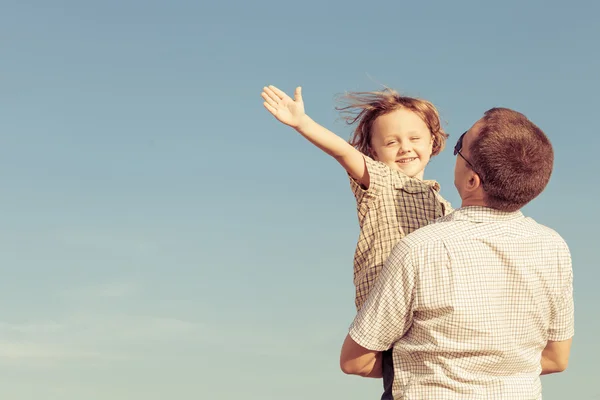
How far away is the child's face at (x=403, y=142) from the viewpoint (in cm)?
652

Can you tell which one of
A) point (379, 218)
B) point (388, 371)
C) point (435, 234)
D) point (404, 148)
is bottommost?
point (388, 371)

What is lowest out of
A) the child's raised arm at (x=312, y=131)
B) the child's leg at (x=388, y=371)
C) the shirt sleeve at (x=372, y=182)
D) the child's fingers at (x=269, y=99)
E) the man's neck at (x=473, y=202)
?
the child's leg at (x=388, y=371)

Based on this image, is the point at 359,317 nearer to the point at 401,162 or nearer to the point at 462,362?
the point at 462,362

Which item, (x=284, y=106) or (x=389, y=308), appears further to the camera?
(x=284, y=106)

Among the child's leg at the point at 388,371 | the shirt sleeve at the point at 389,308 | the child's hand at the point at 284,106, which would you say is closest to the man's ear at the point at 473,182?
the shirt sleeve at the point at 389,308

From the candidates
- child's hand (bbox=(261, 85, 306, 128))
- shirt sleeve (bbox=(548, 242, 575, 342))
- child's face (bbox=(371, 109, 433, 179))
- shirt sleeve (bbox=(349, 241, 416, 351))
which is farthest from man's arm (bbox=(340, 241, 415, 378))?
child's face (bbox=(371, 109, 433, 179))

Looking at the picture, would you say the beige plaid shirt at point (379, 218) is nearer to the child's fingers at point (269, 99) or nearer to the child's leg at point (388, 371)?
the child's leg at point (388, 371)

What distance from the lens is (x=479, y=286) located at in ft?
15.0

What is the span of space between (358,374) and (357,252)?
0.98 metres

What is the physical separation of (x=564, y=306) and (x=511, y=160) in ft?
3.58

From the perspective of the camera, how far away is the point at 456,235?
464cm

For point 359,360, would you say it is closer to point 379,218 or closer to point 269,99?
point 379,218

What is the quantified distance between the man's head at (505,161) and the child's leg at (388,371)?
3.81 feet

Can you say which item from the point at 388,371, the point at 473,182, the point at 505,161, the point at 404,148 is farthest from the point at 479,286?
the point at 404,148
